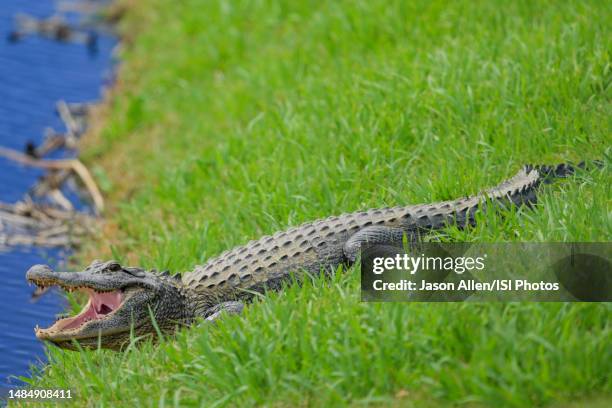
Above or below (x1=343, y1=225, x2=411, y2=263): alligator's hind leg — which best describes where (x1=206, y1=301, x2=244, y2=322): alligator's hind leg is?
below

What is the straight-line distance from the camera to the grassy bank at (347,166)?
4.46 meters

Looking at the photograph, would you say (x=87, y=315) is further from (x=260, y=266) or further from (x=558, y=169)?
(x=558, y=169)

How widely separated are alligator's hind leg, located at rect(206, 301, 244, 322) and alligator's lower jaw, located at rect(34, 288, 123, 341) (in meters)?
0.57

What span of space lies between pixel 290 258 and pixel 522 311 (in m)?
1.85

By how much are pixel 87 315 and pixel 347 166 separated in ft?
8.06

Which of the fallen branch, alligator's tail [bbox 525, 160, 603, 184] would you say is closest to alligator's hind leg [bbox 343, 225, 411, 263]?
alligator's tail [bbox 525, 160, 603, 184]

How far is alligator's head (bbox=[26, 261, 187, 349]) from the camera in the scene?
5520 millimetres

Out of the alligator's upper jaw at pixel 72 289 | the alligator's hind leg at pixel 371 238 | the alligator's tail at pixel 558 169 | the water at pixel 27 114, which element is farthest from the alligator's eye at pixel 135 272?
the alligator's tail at pixel 558 169

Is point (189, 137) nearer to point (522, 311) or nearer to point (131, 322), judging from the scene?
point (131, 322)

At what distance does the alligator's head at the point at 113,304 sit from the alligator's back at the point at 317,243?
0.23 m

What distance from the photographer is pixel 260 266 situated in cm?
599

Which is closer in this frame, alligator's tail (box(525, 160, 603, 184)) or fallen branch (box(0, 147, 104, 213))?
alligator's tail (box(525, 160, 603, 184))

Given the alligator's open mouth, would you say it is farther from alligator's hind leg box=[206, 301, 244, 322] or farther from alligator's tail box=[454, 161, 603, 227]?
alligator's tail box=[454, 161, 603, 227]

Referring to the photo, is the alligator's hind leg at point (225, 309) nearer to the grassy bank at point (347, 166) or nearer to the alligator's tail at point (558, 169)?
the grassy bank at point (347, 166)
